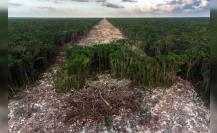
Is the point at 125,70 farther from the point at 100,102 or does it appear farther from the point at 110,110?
the point at 110,110

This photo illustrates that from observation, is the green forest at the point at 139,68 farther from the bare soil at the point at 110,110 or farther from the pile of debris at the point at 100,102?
the pile of debris at the point at 100,102

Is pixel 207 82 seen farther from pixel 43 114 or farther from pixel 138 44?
pixel 138 44

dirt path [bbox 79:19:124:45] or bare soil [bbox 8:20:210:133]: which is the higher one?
dirt path [bbox 79:19:124:45]

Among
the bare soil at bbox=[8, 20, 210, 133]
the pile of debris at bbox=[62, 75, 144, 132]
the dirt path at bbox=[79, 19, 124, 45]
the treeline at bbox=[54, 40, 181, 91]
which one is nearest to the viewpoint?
the bare soil at bbox=[8, 20, 210, 133]

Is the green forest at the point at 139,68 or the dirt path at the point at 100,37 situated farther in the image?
the dirt path at the point at 100,37

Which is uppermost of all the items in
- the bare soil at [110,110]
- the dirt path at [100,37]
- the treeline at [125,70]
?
the dirt path at [100,37]

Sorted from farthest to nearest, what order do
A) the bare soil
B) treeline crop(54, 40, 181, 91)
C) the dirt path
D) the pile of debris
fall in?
the dirt path
treeline crop(54, 40, 181, 91)
the pile of debris
the bare soil

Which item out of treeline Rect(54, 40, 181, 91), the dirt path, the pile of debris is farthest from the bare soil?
the dirt path

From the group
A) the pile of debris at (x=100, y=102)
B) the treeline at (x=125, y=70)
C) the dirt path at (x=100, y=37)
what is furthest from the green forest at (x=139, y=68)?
the dirt path at (x=100, y=37)

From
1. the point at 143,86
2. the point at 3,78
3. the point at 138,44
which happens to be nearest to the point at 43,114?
the point at 3,78

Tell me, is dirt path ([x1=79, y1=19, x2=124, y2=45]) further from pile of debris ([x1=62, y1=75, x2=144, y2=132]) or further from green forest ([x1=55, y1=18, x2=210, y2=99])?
pile of debris ([x1=62, y1=75, x2=144, y2=132])
